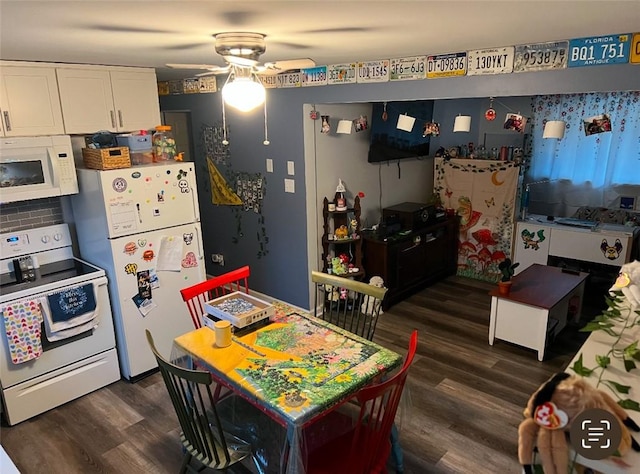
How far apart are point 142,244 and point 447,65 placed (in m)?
2.53

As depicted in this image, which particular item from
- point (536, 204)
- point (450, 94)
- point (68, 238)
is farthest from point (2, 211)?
→ point (536, 204)

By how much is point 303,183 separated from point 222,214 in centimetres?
135

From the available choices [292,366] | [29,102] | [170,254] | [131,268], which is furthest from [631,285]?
[29,102]

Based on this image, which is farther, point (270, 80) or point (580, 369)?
point (270, 80)

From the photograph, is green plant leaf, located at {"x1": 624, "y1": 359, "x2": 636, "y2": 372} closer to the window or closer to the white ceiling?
the white ceiling

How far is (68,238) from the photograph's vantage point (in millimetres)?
3738

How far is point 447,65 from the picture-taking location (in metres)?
3.11

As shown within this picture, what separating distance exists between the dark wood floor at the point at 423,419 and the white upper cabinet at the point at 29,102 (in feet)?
6.53

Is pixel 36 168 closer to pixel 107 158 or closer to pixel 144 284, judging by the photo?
pixel 107 158

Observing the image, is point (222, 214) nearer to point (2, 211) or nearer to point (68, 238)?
point (68, 238)

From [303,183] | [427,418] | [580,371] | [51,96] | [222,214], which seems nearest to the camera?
[580,371]

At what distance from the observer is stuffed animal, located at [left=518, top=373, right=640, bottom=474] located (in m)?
1.44

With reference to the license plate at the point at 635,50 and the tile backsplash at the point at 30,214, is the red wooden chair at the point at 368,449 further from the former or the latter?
the tile backsplash at the point at 30,214

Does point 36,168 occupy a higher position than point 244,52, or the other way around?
point 244,52
